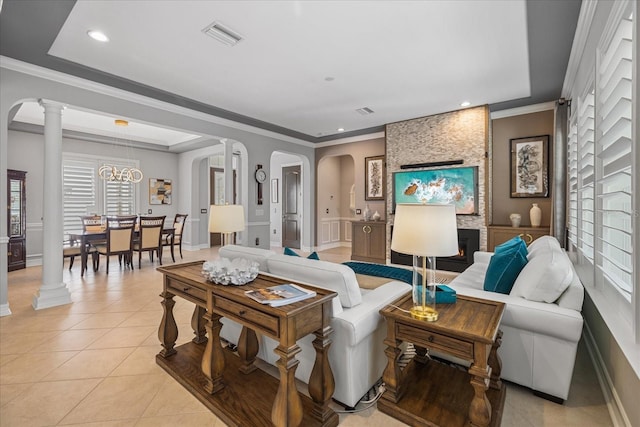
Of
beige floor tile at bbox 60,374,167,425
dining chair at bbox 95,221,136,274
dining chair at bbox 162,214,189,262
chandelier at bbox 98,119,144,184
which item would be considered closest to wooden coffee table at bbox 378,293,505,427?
beige floor tile at bbox 60,374,167,425

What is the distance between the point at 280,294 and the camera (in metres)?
1.60

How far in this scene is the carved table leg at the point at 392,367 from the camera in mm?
1696

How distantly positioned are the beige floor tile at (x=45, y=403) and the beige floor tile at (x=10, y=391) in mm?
37

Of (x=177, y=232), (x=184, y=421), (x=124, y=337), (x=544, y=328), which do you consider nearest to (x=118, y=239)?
(x=177, y=232)

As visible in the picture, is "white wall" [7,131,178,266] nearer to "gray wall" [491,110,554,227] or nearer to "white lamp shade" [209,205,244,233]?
"white lamp shade" [209,205,244,233]

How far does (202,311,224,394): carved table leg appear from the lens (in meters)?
1.83

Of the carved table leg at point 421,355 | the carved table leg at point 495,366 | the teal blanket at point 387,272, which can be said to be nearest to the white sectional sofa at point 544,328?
the carved table leg at point 495,366

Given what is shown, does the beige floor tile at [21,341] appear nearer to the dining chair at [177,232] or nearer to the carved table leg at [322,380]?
the carved table leg at [322,380]

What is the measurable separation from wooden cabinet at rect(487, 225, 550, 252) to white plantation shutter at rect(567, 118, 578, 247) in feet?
2.21

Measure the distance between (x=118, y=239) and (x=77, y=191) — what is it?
247 centimetres

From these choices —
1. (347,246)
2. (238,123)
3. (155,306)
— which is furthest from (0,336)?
(347,246)

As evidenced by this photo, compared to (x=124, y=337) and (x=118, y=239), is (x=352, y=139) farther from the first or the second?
(x=124, y=337)

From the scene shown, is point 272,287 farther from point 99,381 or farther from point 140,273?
point 140,273

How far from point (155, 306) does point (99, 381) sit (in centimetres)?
157
